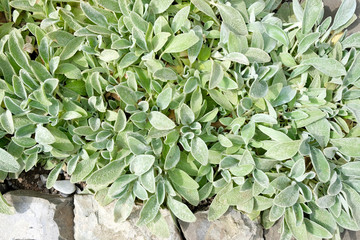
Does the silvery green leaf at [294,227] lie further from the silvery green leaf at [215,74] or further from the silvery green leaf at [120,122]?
the silvery green leaf at [120,122]

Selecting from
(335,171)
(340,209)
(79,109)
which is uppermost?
(79,109)

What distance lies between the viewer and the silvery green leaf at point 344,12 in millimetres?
1907

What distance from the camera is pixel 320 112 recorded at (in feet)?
5.65

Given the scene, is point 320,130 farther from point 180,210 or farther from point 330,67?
point 180,210

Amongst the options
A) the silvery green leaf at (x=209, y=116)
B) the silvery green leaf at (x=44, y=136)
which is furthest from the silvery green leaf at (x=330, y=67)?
the silvery green leaf at (x=44, y=136)

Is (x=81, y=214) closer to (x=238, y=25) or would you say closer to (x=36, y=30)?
(x=36, y=30)

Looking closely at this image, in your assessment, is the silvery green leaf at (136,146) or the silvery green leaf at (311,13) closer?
the silvery green leaf at (136,146)

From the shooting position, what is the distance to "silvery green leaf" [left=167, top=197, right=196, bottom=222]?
5.71ft

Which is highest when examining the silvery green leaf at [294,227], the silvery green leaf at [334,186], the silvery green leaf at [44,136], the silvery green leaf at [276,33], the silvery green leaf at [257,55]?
the silvery green leaf at [276,33]

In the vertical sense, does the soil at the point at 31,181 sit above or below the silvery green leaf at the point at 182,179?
below

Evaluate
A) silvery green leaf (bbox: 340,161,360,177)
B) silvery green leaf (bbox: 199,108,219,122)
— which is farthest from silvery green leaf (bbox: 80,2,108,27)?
silvery green leaf (bbox: 340,161,360,177)

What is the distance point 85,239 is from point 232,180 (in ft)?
2.69

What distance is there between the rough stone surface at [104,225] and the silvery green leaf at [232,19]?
99 centimetres

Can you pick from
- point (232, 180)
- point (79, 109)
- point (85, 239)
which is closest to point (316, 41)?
point (232, 180)
